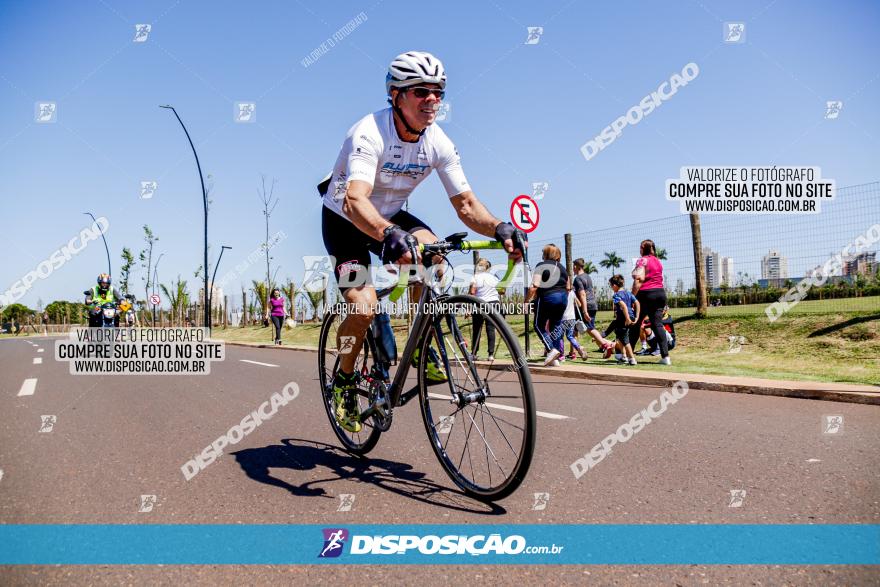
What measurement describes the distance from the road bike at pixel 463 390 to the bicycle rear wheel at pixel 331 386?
211 mm

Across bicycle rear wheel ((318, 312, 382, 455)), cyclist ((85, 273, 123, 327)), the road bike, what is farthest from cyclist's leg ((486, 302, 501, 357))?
cyclist ((85, 273, 123, 327))

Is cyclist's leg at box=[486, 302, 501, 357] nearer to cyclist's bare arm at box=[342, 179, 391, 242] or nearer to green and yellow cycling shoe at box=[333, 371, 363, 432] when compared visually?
cyclist's bare arm at box=[342, 179, 391, 242]

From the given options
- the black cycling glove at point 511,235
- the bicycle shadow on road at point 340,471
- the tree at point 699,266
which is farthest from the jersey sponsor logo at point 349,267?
the tree at point 699,266

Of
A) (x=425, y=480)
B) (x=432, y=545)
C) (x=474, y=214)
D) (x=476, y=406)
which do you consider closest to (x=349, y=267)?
(x=474, y=214)

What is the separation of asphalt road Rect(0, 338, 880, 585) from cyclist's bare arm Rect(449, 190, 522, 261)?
56.2 inches

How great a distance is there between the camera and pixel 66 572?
7.80 feet

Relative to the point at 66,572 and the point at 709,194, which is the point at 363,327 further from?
the point at 709,194

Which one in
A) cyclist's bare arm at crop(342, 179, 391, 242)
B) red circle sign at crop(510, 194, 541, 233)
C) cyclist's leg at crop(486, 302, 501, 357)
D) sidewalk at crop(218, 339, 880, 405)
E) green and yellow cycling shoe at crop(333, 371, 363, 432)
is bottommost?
sidewalk at crop(218, 339, 880, 405)

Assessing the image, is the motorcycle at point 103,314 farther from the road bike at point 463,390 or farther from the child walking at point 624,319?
the road bike at point 463,390

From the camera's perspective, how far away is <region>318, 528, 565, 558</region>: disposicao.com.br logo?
2514 mm

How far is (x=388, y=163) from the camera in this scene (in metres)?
3.54

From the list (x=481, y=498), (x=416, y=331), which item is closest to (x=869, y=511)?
(x=481, y=498)

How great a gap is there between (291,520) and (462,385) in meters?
1.03

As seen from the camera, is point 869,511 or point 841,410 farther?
point 841,410
